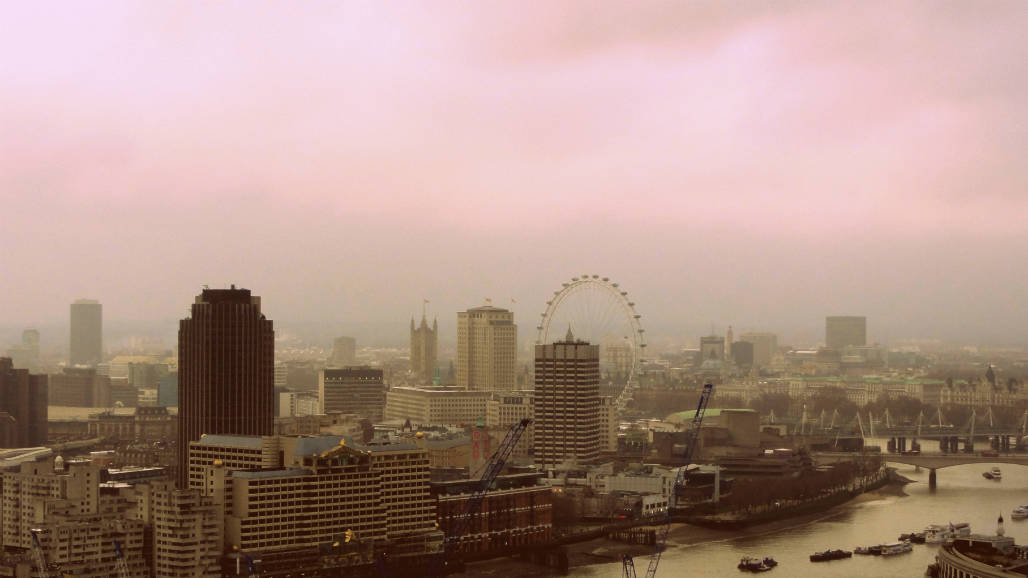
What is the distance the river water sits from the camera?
30.9 meters

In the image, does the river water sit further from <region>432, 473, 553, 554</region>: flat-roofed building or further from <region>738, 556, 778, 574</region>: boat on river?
<region>432, 473, 553, 554</region>: flat-roofed building

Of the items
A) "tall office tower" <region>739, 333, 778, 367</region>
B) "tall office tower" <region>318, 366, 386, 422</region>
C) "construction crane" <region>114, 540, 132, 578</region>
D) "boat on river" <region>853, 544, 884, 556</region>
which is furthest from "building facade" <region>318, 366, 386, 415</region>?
"tall office tower" <region>739, 333, 778, 367</region>

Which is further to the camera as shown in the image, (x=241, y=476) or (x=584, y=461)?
A: (x=584, y=461)

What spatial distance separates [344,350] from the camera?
98.4 m

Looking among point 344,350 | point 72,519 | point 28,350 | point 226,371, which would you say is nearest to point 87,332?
point 28,350

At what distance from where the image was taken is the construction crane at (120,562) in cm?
2639

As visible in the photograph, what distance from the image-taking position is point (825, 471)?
152 feet

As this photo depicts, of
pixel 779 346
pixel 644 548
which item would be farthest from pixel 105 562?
pixel 779 346

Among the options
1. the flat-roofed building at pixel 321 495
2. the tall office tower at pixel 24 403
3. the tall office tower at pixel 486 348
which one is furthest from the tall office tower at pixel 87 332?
the flat-roofed building at pixel 321 495

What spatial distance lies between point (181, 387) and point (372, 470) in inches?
443

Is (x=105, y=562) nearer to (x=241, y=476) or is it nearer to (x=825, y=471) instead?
(x=241, y=476)

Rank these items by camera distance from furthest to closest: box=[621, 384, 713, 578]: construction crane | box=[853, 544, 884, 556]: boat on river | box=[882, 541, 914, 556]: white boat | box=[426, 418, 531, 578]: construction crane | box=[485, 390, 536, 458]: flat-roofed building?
box=[485, 390, 536, 458]: flat-roofed building → box=[853, 544, 884, 556]: boat on river → box=[882, 541, 914, 556]: white boat → box=[621, 384, 713, 578]: construction crane → box=[426, 418, 531, 578]: construction crane

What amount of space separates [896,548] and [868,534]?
10.7ft

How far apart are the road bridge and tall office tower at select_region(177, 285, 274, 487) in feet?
67.4
